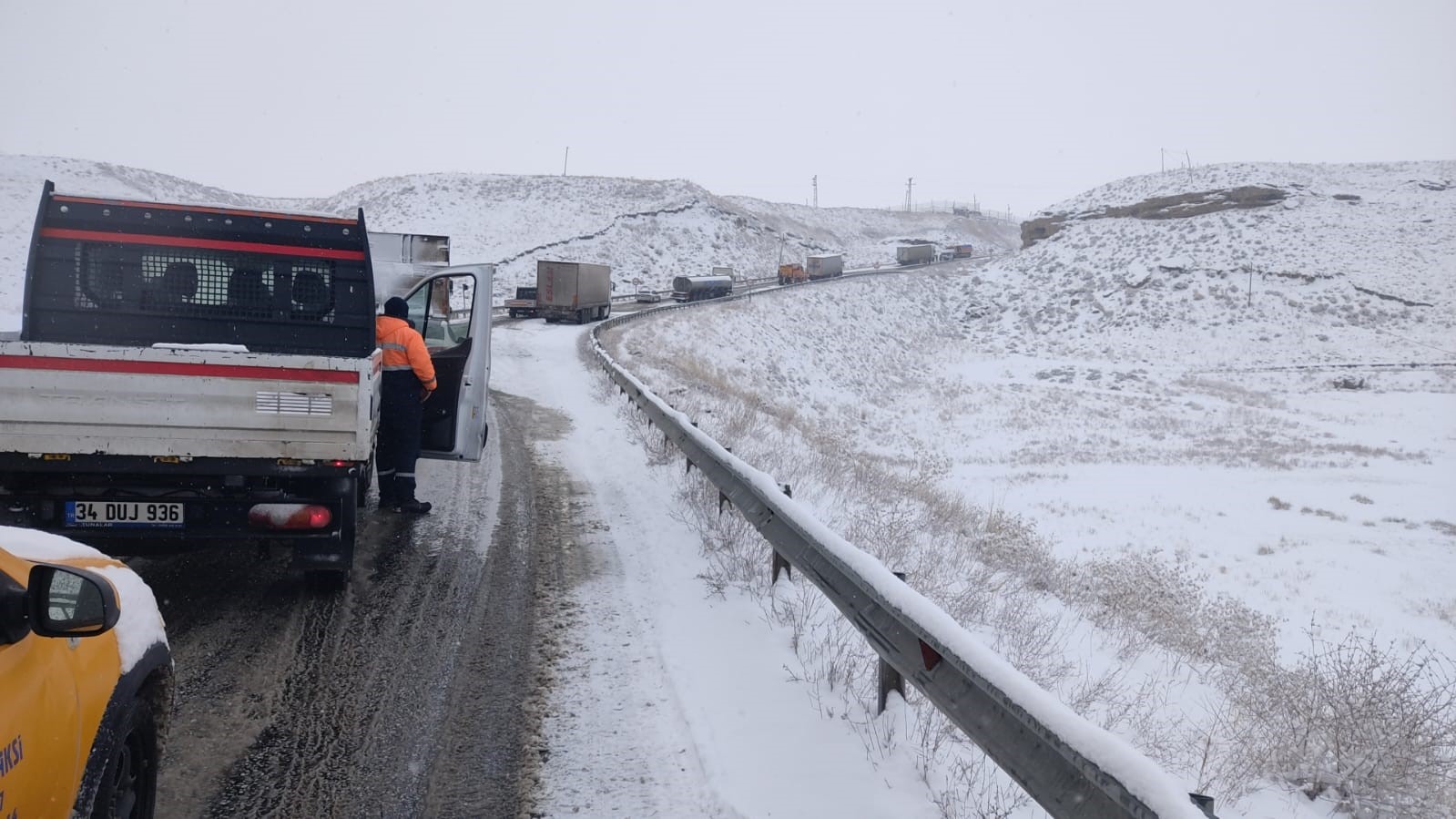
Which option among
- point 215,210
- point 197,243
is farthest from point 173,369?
point 215,210

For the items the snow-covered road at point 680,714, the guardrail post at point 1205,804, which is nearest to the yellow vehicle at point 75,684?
the snow-covered road at point 680,714

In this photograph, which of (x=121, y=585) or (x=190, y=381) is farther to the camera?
(x=190, y=381)

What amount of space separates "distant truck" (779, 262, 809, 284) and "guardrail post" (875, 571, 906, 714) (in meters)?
57.0

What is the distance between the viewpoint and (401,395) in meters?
7.81

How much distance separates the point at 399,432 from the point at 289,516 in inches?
89.1

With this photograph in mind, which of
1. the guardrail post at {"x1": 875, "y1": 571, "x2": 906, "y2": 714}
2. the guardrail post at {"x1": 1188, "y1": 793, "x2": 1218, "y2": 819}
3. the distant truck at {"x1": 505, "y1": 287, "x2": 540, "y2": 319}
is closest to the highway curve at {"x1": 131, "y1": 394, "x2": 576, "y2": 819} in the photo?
the guardrail post at {"x1": 875, "y1": 571, "x2": 906, "y2": 714}

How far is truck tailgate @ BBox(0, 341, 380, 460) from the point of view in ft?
16.7

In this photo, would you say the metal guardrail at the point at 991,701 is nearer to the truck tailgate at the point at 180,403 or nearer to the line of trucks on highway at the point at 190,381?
the truck tailgate at the point at 180,403

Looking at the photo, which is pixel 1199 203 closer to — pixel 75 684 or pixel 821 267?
pixel 821 267

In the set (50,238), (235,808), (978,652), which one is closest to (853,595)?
(978,652)

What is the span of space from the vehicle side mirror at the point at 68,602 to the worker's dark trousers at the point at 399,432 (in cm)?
548

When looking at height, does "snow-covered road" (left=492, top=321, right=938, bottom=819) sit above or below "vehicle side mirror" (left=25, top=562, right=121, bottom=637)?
below

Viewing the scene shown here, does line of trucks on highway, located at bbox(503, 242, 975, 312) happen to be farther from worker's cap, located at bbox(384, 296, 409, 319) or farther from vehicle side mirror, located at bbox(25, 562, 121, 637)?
vehicle side mirror, located at bbox(25, 562, 121, 637)

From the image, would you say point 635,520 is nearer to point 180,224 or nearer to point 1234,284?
point 180,224
